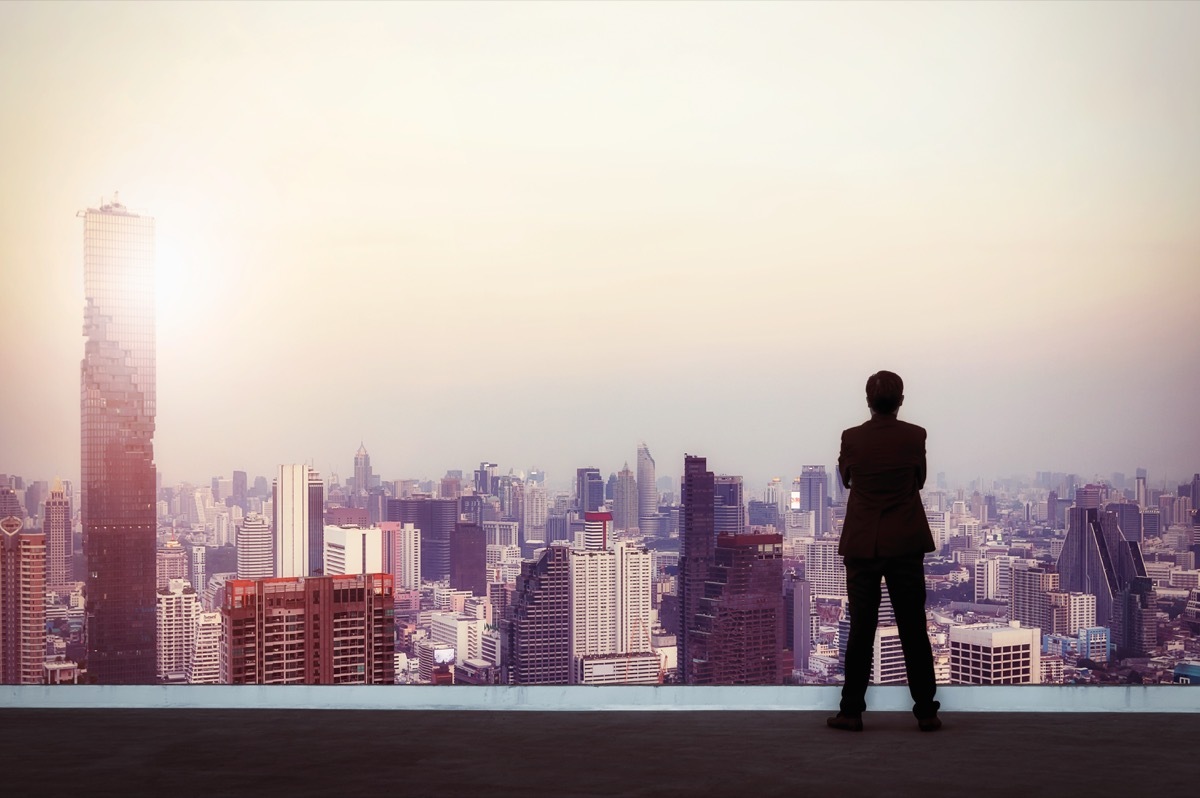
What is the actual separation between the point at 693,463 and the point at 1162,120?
4.47 metres

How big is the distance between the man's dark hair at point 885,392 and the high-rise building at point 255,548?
6.44 meters

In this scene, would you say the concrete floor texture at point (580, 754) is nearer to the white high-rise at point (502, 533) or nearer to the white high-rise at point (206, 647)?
the white high-rise at point (206, 647)

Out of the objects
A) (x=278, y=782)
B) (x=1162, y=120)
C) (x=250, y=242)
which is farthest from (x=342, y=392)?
(x=278, y=782)

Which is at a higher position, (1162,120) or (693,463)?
(1162,120)

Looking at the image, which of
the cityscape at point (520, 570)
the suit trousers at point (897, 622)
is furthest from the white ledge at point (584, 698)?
the cityscape at point (520, 570)

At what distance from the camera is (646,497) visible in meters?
9.01

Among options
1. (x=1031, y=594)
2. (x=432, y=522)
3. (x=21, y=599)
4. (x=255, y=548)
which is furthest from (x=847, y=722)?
(x=21, y=599)

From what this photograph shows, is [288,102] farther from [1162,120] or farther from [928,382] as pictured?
[1162,120]

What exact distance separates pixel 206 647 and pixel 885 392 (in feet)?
21.5

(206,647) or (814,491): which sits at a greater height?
(814,491)

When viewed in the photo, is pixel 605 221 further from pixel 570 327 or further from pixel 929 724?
pixel 929 724

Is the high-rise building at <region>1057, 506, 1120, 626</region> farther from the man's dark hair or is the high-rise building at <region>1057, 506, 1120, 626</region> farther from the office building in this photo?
the man's dark hair

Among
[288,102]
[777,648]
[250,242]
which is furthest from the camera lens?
[250,242]

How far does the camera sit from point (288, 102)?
10477 millimetres
